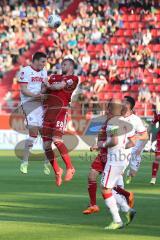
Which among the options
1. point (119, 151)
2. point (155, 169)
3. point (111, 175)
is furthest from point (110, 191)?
point (155, 169)

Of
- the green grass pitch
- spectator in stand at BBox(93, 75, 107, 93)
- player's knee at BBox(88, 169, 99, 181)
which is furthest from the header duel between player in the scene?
spectator in stand at BBox(93, 75, 107, 93)

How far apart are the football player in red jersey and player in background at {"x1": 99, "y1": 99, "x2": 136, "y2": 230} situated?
18.0ft

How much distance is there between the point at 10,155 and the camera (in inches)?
1086

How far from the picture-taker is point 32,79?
16984 mm

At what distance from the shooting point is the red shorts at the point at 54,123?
1662 cm

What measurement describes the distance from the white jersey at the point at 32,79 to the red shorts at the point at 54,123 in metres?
0.52

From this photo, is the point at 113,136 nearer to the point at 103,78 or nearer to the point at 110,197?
the point at 110,197

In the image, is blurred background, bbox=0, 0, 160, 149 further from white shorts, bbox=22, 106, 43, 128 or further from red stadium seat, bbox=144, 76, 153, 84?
white shorts, bbox=22, 106, 43, 128

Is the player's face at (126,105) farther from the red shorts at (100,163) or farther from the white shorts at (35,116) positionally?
the white shorts at (35,116)

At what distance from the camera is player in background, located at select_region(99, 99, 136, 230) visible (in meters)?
10.4

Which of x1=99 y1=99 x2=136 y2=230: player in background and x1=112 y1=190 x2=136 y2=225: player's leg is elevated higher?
x1=99 y1=99 x2=136 y2=230: player in background

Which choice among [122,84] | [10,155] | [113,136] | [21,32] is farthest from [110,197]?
[21,32]

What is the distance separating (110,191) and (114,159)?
41 centimetres

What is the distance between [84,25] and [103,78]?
461cm
